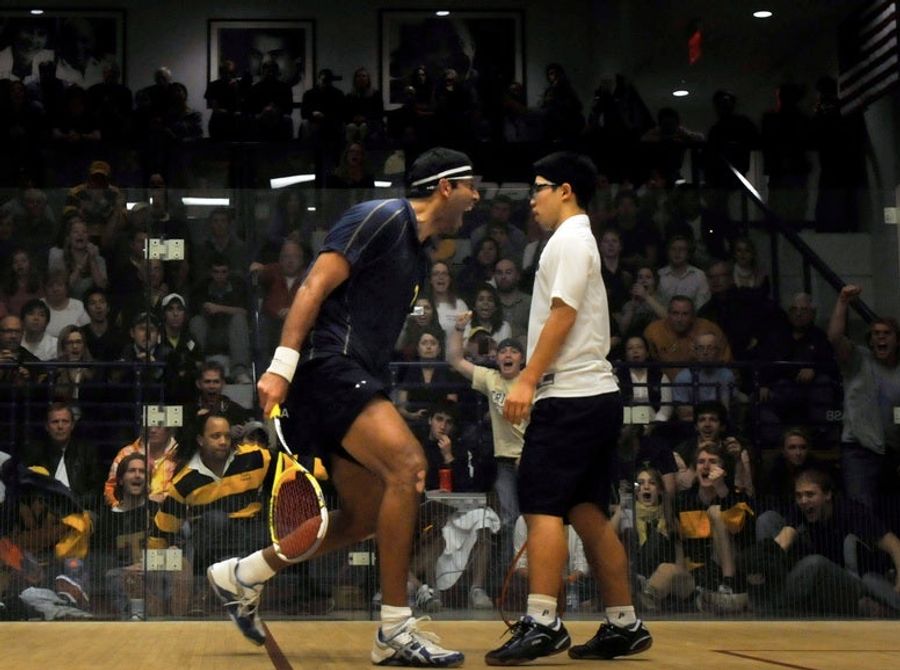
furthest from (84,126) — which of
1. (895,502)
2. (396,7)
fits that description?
(895,502)

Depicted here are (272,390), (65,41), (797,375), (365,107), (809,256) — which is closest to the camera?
(272,390)

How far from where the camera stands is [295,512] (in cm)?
367

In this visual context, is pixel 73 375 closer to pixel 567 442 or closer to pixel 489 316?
pixel 489 316

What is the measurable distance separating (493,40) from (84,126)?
10.7ft

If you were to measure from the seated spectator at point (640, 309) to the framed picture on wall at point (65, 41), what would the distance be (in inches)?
243

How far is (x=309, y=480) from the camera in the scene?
360cm

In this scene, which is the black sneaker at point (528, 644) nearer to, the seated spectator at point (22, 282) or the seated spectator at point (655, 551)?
the seated spectator at point (655, 551)

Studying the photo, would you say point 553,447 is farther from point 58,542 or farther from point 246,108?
point 246,108

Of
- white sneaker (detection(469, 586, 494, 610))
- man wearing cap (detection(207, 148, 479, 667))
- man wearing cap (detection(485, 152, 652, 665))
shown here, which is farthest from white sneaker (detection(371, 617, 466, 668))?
white sneaker (detection(469, 586, 494, 610))

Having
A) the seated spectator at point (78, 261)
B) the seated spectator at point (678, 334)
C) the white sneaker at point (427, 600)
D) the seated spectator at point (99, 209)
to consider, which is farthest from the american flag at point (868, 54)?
the seated spectator at point (78, 261)

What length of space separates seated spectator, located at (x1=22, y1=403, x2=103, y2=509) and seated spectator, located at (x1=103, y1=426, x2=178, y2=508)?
6cm

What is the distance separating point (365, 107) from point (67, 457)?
481 centimetres

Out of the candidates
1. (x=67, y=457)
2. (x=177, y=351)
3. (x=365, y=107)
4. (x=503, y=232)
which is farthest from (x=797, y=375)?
(x=365, y=107)

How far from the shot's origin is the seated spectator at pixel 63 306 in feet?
20.5
